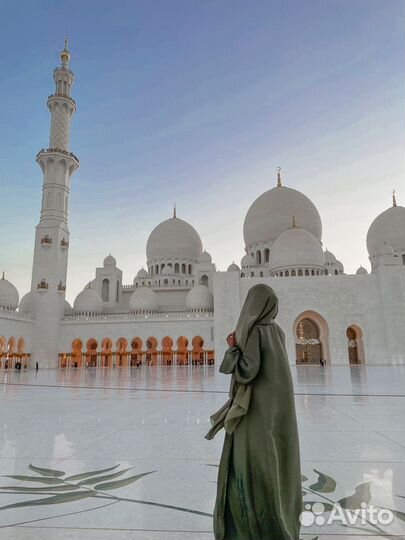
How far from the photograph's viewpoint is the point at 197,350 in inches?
1032

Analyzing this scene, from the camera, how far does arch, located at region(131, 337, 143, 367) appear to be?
26.2 m

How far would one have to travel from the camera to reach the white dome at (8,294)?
1134 inches

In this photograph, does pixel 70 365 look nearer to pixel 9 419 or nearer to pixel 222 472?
pixel 9 419

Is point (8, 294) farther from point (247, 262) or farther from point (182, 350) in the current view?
point (247, 262)

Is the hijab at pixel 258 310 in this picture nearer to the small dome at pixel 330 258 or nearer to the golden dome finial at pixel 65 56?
the golden dome finial at pixel 65 56

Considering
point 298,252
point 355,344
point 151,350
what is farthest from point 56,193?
point 355,344

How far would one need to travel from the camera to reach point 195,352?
86.7 feet

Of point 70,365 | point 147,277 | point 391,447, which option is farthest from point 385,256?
point 391,447

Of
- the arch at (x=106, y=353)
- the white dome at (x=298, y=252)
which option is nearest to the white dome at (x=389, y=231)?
the white dome at (x=298, y=252)

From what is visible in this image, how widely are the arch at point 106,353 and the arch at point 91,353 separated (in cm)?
52

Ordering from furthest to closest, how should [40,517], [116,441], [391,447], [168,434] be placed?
[168,434]
[116,441]
[391,447]
[40,517]

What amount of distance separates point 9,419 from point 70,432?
122 centimetres

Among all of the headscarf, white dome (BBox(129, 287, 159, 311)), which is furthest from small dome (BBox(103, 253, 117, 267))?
the headscarf

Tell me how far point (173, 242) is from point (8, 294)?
13.7m
